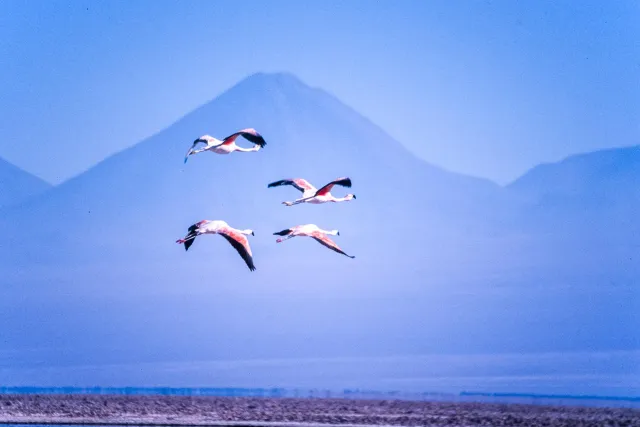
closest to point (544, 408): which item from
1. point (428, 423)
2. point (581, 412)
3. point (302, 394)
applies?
point (581, 412)

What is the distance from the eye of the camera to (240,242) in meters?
29.0

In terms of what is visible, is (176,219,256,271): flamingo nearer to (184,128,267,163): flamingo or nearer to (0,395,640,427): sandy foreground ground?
(184,128,267,163): flamingo

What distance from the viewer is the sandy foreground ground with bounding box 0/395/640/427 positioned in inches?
1501

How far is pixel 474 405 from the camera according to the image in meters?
44.6

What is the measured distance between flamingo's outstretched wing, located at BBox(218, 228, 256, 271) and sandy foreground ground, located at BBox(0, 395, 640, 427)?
995 centimetres

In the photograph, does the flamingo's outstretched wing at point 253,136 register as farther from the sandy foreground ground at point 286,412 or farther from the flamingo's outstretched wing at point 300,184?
the sandy foreground ground at point 286,412

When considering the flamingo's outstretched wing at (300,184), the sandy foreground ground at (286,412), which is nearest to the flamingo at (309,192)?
the flamingo's outstretched wing at (300,184)

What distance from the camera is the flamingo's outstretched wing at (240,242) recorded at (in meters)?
28.8

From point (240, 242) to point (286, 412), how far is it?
47.1ft

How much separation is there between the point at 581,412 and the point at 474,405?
472 centimetres

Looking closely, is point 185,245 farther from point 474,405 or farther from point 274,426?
point 474,405

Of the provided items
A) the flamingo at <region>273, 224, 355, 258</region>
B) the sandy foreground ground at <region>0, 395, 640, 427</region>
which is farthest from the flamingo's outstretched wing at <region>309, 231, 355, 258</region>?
the sandy foreground ground at <region>0, 395, 640, 427</region>

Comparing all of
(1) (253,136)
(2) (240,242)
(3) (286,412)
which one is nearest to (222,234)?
(2) (240,242)

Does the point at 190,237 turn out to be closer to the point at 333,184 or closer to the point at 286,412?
the point at 333,184
